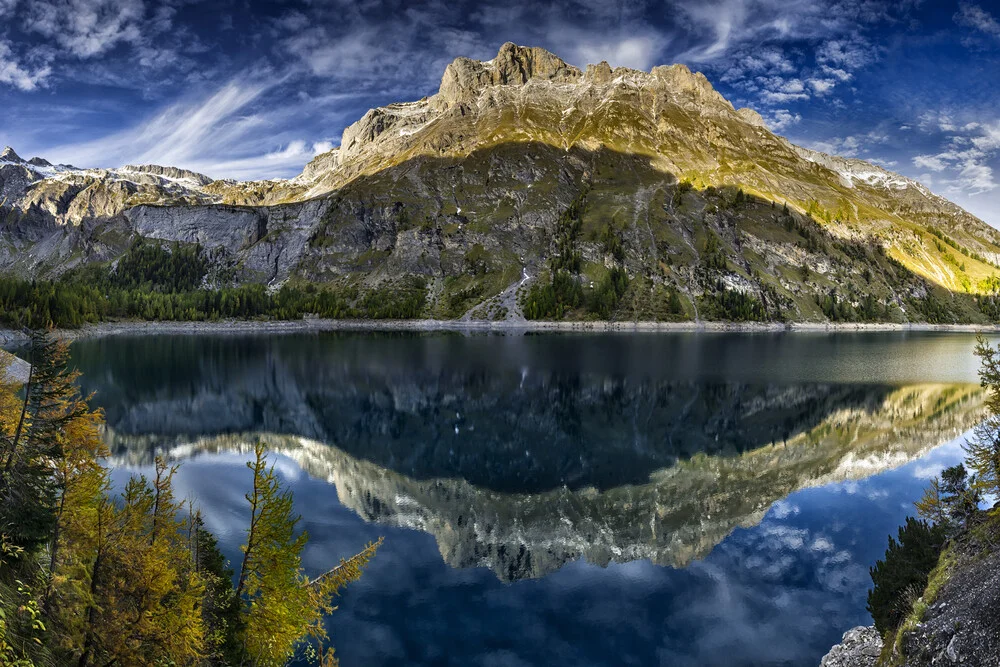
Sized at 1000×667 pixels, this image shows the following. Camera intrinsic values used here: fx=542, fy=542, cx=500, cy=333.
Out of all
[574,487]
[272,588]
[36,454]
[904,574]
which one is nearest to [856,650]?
[904,574]

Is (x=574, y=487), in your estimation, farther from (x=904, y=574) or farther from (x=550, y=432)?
(x=904, y=574)

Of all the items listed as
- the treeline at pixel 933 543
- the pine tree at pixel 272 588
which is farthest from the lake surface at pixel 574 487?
the pine tree at pixel 272 588

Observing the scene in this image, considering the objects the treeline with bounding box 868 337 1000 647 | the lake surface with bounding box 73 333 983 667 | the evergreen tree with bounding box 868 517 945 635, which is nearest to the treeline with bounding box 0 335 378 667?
the lake surface with bounding box 73 333 983 667

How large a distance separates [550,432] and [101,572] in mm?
44377

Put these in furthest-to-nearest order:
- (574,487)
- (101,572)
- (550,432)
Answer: (550,432)
(574,487)
(101,572)

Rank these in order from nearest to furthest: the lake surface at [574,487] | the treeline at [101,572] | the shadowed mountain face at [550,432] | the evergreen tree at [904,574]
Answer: the treeline at [101,572] < the evergreen tree at [904,574] < the lake surface at [574,487] < the shadowed mountain face at [550,432]

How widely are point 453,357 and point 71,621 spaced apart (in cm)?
10120

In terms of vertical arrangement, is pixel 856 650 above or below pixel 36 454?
below

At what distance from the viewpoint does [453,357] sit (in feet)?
371

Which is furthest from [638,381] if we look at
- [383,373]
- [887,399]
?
[383,373]

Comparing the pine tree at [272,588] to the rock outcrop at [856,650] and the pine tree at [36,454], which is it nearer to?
the pine tree at [36,454]

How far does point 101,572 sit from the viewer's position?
12562mm

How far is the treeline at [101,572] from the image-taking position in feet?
37.6

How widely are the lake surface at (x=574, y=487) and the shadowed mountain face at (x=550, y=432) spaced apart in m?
0.29
